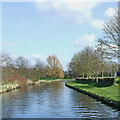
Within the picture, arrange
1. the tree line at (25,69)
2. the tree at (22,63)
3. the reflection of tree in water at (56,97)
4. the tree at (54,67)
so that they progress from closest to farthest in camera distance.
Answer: the reflection of tree in water at (56,97) < the tree line at (25,69) < the tree at (22,63) < the tree at (54,67)

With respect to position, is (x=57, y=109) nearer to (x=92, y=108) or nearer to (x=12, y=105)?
(x=92, y=108)

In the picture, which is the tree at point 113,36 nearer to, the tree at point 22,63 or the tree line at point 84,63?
the tree line at point 84,63

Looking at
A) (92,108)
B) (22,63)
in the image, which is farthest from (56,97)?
(22,63)

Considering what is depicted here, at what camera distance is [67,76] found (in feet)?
322

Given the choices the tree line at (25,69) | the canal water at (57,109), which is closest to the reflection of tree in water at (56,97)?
the canal water at (57,109)

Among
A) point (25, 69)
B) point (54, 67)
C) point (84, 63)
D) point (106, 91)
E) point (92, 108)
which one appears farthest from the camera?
point (54, 67)

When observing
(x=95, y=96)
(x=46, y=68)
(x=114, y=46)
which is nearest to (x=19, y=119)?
(x=95, y=96)

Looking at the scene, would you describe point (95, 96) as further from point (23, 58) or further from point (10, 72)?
point (23, 58)

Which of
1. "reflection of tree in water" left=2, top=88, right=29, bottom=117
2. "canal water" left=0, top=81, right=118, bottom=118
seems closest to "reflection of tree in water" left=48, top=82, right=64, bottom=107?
"canal water" left=0, top=81, right=118, bottom=118

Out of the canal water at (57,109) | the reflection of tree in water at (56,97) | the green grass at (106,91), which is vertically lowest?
the reflection of tree in water at (56,97)

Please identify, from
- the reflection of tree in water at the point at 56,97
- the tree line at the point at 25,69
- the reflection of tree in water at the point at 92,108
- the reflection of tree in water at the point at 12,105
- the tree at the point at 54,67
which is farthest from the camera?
the tree at the point at 54,67

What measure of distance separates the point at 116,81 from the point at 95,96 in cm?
1012

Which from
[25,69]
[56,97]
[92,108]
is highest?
[25,69]

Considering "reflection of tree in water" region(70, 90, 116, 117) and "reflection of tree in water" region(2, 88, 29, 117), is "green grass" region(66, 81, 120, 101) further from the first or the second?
"reflection of tree in water" region(2, 88, 29, 117)
